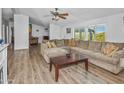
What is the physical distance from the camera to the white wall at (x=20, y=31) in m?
8.32

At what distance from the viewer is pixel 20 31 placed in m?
8.42

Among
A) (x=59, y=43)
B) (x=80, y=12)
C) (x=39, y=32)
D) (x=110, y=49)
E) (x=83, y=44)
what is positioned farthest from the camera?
(x=39, y=32)

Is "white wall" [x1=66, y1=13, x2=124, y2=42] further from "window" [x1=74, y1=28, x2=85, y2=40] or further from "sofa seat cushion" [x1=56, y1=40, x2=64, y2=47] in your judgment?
"sofa seat cushion" [x1=56, y1=40, x2=64, y2=47]

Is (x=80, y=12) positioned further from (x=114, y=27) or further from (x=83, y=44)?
(x=114, y=27)

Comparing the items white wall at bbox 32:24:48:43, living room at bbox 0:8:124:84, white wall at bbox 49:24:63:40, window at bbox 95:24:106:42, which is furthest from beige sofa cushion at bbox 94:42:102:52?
white wall at bbox 32:24:48:43

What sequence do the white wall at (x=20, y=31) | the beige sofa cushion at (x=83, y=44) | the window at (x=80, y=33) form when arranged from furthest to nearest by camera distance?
the white wall at (x=20, y=31)
the window at (x=80, y=33)
the beige sofa cushion at (x=83, y=44)

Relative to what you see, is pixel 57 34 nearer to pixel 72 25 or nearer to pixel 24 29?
pixel 72 25

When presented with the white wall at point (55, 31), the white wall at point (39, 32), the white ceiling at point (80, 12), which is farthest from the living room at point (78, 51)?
the white wall at point (39, 32)

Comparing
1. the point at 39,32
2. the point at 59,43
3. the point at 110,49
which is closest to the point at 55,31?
the point at 39,32

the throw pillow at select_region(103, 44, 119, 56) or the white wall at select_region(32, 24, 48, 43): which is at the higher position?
the white wall at select_region(32, 24, 48, 43)

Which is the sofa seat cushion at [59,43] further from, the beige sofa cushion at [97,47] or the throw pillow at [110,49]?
the throw pillow at [110,49]

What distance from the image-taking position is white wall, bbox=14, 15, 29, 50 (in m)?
8.32
